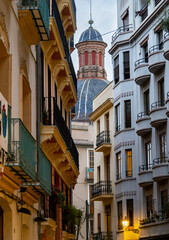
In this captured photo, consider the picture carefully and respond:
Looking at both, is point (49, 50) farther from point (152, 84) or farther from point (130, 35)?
point (130, 35)

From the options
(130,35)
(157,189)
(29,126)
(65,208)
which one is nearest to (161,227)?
(157,189)

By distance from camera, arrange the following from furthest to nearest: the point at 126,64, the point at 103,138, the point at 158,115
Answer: the point at 103,138 < the point at 126,64 < the point at 158,115

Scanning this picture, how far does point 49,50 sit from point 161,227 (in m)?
17.5

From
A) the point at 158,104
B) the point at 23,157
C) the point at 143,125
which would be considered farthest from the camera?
the point at 143,125

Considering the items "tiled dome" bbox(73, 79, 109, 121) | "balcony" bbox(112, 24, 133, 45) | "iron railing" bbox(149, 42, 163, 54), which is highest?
"tiled dome" bbox(73, 79, 109, 121)

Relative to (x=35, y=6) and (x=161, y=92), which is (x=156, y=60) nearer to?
(x=161, y=92)

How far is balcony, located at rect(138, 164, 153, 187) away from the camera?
37312mm

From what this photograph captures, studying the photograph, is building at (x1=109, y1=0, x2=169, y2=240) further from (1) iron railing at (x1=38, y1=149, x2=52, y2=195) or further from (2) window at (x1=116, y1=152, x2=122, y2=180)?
(1) iron railing at (x1=38, y1=149, x2=52, y2=195)

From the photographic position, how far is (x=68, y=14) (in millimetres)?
27031

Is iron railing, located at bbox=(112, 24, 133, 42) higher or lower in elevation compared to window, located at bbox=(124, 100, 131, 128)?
higher

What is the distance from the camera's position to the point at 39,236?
60.6ft

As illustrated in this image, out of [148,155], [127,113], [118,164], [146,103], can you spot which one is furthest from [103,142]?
[148,155]

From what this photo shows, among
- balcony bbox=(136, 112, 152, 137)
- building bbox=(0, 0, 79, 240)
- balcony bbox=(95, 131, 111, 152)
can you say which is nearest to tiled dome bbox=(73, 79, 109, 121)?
balcony bbox=(95, 131, 111, 152)

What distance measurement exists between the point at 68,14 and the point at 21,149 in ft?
50.6
